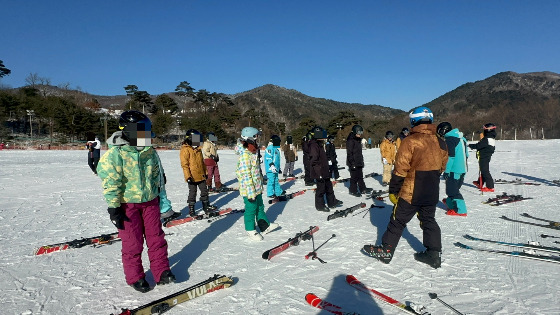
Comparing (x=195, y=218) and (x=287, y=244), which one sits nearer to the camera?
(x=287, y=244)

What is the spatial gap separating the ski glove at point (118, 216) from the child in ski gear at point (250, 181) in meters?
2.06

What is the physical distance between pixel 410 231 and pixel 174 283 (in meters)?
3.99

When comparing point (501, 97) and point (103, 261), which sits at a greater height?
point (501, 97)

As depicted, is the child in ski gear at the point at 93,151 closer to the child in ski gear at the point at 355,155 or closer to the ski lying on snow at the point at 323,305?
the child in ski gear at the point at 355,155

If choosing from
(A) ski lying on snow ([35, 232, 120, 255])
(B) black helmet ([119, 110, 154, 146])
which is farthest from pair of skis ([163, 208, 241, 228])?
(B) black helmet ([119, 110, 154, 146])

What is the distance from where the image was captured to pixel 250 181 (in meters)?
5.07

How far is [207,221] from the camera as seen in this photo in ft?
21.4

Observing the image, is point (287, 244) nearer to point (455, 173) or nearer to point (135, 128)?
point (135, 128)

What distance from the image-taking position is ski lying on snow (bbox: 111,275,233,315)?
286 centimetres

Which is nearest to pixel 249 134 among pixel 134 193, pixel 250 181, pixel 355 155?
pixel 250 181

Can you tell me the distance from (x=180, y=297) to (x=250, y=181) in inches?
88.5

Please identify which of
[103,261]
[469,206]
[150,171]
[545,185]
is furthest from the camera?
[545,185]

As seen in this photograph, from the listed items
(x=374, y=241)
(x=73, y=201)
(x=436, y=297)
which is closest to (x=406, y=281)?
(x=436, y=297)

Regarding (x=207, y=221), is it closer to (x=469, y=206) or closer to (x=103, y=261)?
(x=103, y=261)
